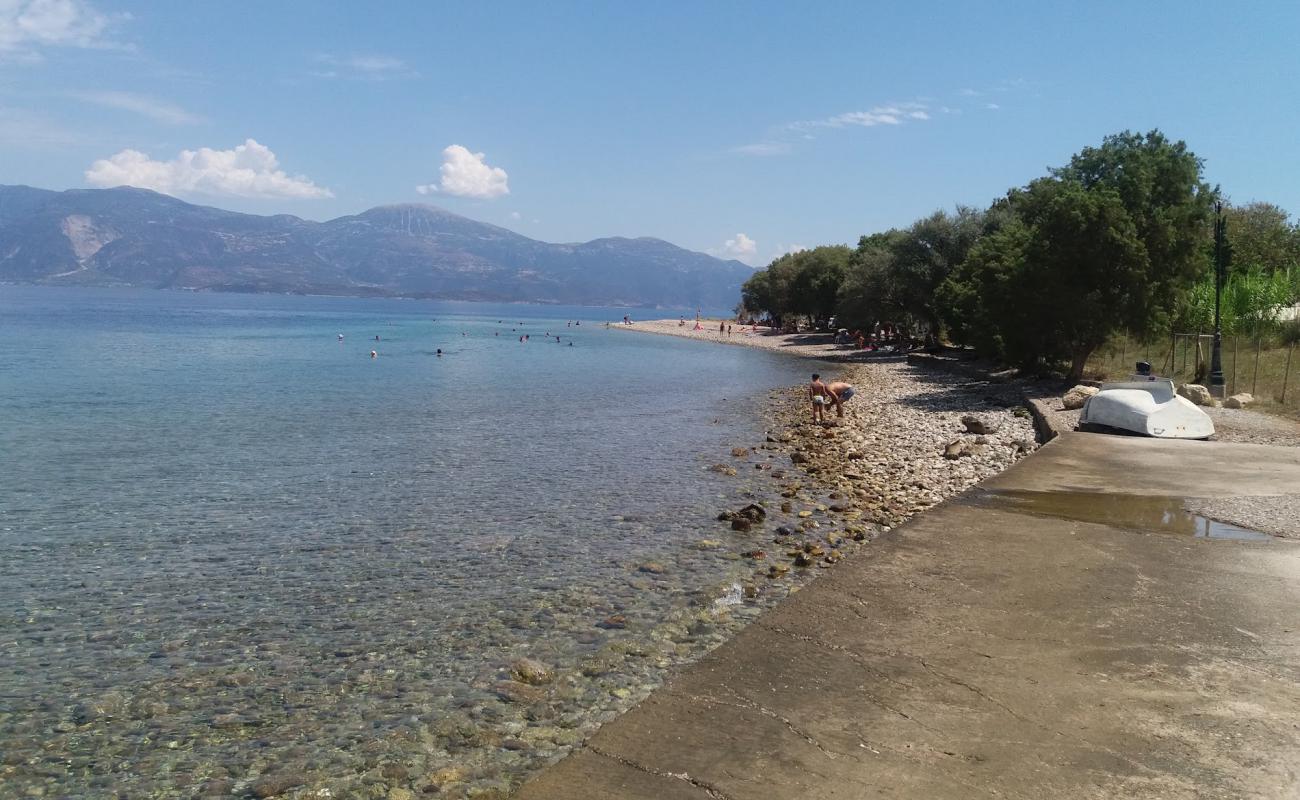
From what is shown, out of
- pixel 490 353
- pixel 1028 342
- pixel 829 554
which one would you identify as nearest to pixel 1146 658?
pixel 829 554

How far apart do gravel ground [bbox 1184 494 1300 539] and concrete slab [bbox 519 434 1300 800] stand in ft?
3.21

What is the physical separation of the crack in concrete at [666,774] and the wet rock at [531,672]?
2.91 m

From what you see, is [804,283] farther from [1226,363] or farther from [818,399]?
[818,399]

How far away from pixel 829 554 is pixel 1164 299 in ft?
81.7

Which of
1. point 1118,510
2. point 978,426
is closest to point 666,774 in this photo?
point 1118,510

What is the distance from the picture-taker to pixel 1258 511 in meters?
12.1

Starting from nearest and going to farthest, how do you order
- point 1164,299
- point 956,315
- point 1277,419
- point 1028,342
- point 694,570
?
point 694,570 → point 1277,419 → point 1164,299 → point 1028,342 → point 956,315

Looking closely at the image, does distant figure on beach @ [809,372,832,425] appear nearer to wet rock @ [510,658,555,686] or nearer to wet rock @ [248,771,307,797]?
wet rock @ [510,658,555,686]

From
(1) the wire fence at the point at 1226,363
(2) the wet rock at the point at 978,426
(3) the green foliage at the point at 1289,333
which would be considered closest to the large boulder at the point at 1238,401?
(1) the wire fence at the point at 1226,363

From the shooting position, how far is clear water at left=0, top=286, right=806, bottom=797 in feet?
24.8

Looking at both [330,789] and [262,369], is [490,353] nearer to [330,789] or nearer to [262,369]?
[262,369]

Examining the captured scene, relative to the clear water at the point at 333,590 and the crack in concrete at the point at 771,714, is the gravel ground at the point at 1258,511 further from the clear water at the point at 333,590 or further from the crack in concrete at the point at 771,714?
the crack in concrete at the point at 771,714

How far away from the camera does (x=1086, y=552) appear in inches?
404

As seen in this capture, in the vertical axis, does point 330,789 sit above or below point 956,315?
below
